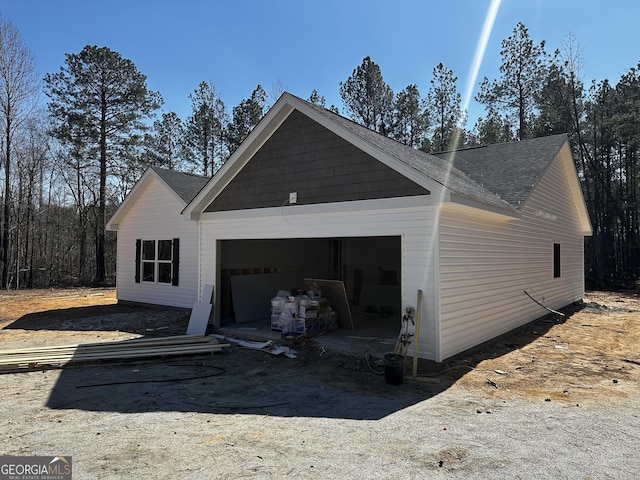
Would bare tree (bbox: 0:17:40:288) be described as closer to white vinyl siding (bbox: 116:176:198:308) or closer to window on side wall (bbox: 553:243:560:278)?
white vinyl siding (bbox: 116:176:198:308)

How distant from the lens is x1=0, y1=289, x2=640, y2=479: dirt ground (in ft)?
11.9

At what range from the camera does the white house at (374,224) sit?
7.04 m

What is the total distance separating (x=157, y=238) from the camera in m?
14.0

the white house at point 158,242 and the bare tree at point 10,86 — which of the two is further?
the bare tree at point 10,86

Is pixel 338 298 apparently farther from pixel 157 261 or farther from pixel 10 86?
pixel 10 86

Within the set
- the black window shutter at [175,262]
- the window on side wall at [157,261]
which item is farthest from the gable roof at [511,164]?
the window on side wall at [157,261]

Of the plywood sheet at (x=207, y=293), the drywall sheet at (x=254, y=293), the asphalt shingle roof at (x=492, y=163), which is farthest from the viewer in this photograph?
the drywall sheet at (x=254, y=293)

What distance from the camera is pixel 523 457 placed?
3.78m

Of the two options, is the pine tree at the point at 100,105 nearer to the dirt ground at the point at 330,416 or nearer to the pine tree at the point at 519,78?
the dirt ground at the point at 330,416

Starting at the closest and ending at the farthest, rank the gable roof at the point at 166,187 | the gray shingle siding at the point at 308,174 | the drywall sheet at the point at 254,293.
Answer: the gray shingle siding at the point at 308,174 < the drywall sheet at the point at 254,293 < the gable roof at the point at 166,187

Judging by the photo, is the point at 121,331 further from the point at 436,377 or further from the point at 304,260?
the point at 436,377

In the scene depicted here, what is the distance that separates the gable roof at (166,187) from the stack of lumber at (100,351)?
19.6 feet

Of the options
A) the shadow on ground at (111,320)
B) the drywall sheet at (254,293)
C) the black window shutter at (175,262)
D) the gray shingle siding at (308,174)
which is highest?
the gray shingle siding at (308,174)

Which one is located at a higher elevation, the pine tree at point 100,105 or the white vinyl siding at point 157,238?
the pine tree at point 100,105
